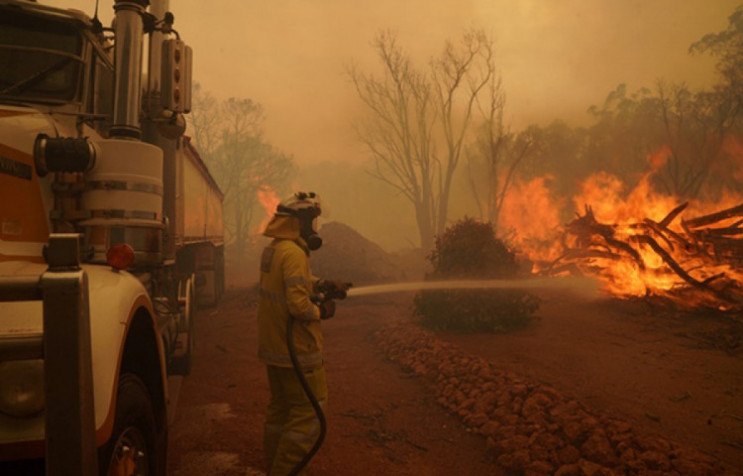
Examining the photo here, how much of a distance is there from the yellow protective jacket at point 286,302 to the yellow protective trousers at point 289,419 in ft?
0.45

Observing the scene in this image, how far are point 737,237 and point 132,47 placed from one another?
1173cm

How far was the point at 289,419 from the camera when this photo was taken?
3672 mm

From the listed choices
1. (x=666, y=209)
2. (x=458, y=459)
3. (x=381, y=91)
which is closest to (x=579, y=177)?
(x=381, y=91)

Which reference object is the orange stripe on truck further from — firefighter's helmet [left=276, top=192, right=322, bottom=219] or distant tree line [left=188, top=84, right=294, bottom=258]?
distant tree line [left=188, top=84, right=294, bottom=258]

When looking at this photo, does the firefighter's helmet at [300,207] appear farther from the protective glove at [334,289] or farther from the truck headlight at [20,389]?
the truck headlight at [20,389]

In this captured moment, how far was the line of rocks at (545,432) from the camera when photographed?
368 cm

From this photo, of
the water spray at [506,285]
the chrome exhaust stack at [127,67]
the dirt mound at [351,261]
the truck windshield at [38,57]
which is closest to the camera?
the truck windshield at [38,57]

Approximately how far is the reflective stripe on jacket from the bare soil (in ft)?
3.93

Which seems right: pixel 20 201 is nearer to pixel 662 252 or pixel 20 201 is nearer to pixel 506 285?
pixel 506 285

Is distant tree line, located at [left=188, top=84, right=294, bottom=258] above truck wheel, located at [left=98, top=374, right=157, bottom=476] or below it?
above

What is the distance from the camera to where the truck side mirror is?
3.60m

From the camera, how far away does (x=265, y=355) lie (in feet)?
12.2

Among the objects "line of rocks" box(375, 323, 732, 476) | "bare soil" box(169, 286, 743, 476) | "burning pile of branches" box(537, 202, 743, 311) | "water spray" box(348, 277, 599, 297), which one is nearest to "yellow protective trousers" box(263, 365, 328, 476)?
"bare soil" box(169, 286, 743, 476)

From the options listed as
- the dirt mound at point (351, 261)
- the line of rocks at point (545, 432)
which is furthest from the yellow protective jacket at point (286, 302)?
the dirt mound at point (351, 261)
